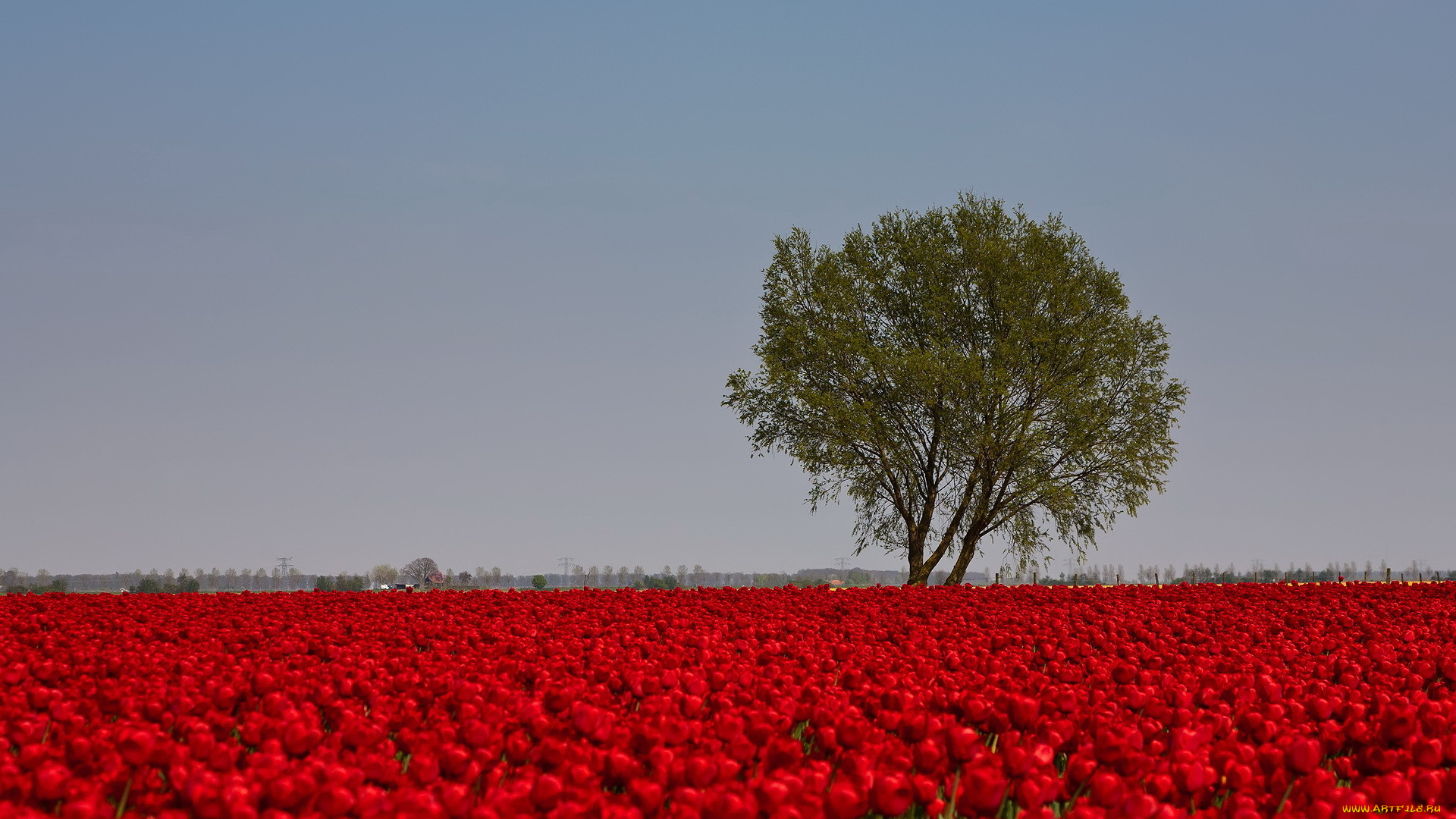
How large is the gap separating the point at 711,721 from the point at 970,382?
27.5m

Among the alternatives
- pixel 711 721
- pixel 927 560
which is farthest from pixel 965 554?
pixel 711 721

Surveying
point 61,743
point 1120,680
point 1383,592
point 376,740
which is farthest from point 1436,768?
point 1383,592

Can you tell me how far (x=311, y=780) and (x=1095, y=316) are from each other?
33548mm

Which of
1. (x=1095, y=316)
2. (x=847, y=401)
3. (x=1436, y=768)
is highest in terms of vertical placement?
(x=1095, y=316)

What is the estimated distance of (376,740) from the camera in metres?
4.88

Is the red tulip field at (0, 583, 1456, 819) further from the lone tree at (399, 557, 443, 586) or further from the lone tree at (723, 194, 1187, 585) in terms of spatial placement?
the lone tree at (399, 557, 443, 586)

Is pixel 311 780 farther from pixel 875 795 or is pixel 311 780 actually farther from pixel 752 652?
pixel 752 652

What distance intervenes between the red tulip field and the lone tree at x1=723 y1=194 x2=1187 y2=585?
70.5ft

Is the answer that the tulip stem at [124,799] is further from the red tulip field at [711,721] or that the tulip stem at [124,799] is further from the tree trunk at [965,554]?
the tree trunk at [965,554]

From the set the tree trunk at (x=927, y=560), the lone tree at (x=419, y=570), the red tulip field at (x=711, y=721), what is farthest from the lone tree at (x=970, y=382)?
the lone tree at (x=419, y=570)

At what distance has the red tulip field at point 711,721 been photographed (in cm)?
399

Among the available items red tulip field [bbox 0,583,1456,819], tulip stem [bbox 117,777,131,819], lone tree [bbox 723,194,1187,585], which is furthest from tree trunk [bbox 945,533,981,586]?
tulip stem [bbox 117,777,131,819]

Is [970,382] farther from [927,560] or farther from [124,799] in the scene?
[124,799]

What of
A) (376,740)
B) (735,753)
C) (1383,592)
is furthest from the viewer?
(1383,592)
